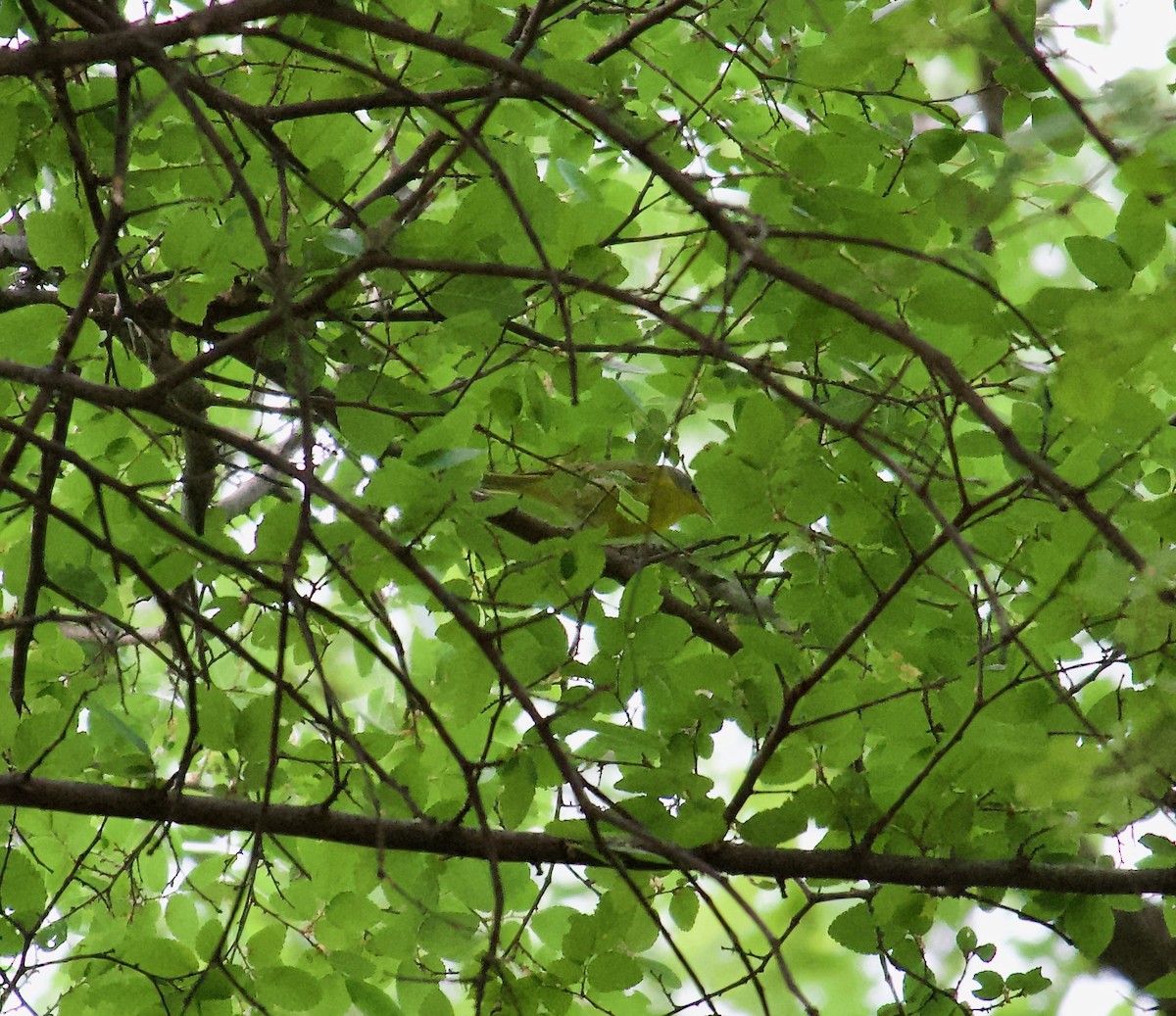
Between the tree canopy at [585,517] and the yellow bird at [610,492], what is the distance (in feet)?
0.12

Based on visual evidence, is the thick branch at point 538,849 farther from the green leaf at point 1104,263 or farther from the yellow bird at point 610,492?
the green leaf at point 1104,263

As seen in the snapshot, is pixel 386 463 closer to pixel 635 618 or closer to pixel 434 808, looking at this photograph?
pixel 635 618

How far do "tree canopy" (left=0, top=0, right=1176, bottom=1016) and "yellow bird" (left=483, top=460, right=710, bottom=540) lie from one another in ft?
0.12

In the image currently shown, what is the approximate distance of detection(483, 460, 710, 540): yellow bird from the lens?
1.70m

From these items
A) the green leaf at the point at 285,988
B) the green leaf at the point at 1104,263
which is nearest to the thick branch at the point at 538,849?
the green leaf at the point at 285,988

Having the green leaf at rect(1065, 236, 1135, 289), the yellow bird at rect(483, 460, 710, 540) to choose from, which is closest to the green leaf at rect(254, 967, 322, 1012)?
the yellow bird at rect(483, 460, 710, 540)

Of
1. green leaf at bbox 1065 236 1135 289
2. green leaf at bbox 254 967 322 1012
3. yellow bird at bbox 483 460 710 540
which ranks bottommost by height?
green leaf at bbox 254 967 322 1012

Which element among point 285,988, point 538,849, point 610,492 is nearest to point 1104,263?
point 610,492

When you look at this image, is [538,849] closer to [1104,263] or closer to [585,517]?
[585,517]

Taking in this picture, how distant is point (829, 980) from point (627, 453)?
1738 millimetres

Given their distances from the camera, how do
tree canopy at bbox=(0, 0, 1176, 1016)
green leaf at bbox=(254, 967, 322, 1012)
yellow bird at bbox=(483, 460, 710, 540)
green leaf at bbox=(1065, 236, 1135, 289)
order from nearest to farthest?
1. tree canopy at bbox=(0, 0, 1176, 1016)
2. green leaf at bbox=(1065, 236, 1135, 289)
3. green leaf at bbox=(254, 967, 322, 1012)
4. yellow bird at bbox=(483, 460, 710, 540)

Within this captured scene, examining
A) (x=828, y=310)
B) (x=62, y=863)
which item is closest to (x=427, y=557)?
(x=828, y=310)

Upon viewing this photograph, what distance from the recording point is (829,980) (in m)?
3.12

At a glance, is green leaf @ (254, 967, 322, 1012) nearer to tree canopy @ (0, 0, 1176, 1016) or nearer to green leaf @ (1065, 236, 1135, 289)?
tree canopy @ (0, 0, 1176, 1016)
